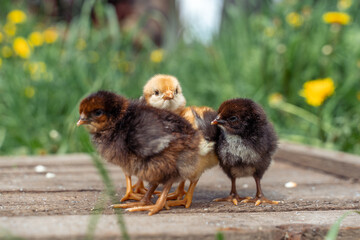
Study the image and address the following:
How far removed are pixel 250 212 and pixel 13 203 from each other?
46.9 inches

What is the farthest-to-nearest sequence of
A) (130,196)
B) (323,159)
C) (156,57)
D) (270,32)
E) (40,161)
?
(156,57), (270,32), (40,161), (323,159), (130,196)

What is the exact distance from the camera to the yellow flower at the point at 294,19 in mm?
5867

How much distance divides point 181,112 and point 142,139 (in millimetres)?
568

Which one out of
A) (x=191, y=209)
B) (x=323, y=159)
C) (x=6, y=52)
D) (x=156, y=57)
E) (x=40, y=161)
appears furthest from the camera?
(x=156, y=57)

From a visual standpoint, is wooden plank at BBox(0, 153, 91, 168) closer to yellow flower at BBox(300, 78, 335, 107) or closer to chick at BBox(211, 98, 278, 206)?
chick at BBox(211, 98, 278, 206)

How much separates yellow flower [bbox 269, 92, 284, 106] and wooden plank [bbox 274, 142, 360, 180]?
1.01 meters

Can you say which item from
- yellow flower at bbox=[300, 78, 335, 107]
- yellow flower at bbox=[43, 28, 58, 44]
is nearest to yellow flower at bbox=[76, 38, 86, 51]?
yellow flower at bbox=[43, 28, 58, 44]

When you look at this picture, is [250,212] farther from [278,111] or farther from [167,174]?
[278,111]

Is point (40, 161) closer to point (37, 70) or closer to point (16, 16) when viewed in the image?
point (37, 70)

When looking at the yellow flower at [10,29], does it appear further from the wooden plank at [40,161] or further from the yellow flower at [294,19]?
the yellow flower at [294,19]

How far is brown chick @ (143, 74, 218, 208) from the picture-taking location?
2.42 meters

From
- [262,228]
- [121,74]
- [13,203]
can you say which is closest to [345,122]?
[121,74]

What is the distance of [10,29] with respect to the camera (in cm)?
586

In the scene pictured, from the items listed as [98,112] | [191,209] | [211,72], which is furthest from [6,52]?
[191,209]
